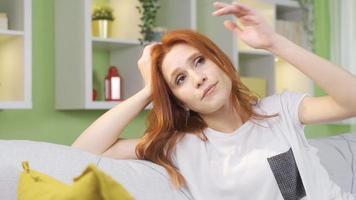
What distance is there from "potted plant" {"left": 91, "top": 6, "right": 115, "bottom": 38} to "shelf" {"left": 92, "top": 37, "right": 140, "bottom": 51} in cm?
5

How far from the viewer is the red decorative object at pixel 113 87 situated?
2453 mm

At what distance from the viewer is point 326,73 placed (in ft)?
4.30

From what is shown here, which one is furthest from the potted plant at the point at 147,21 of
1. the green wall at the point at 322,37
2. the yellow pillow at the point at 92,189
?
the yellow pillow at the point at 92,189

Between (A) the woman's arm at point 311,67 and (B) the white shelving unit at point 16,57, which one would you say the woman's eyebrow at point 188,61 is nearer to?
(A) the woman's arm at point 311,67

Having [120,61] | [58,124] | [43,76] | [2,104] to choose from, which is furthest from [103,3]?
[2,104]

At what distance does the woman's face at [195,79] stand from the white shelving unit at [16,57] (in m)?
0.86

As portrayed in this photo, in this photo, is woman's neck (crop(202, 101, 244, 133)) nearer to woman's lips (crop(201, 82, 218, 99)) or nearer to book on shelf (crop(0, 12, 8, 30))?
woman's lips (crop(201, 82, 218, 99))

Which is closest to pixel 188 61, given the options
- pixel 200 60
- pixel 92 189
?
pixel 200 60

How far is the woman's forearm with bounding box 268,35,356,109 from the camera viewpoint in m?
1.30

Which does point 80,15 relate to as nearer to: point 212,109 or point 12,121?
point 12,121

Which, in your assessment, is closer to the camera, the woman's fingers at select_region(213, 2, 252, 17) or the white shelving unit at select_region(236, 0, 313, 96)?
the woman's fingers at select_region(213, 2, 252, 17)

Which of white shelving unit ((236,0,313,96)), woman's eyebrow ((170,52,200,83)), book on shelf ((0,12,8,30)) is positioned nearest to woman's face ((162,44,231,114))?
woman's eyebrow ((170,52,200,83))

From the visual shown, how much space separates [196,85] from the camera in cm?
134

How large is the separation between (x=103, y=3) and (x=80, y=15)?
368 mm
